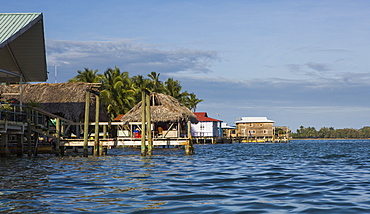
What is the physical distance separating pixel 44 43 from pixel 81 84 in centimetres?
1528

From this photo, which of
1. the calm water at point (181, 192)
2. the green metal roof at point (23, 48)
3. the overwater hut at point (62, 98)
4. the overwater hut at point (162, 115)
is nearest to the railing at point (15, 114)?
the green metal roof at point (23, 48)

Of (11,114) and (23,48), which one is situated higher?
(23,48)

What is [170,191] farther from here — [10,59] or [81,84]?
[81,84]

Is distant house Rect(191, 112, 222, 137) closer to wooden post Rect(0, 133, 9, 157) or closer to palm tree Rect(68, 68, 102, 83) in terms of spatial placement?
palm tree Rect(68, 68, 102, 83)

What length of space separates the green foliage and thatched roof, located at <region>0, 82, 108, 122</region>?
143522mm

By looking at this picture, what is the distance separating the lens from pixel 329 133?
176125mm

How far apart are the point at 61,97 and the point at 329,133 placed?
498ft

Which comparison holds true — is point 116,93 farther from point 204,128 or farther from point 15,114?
point 15,114

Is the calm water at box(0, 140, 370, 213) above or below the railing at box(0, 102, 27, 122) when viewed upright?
below

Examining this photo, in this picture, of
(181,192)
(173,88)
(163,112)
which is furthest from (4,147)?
(173,88)

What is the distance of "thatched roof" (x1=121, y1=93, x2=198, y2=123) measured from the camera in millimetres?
41438

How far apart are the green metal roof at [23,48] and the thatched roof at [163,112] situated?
45.4ft

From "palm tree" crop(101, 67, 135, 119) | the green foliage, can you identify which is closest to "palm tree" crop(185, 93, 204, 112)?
"palm tree" crop(101, 67, 135, 119)

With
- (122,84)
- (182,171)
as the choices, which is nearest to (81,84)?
(122,84)
